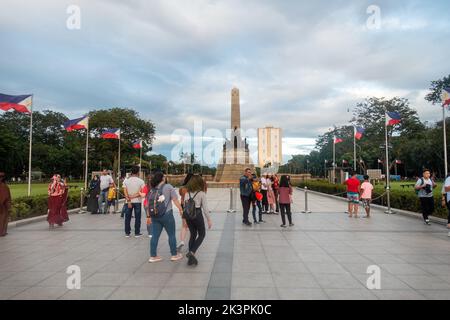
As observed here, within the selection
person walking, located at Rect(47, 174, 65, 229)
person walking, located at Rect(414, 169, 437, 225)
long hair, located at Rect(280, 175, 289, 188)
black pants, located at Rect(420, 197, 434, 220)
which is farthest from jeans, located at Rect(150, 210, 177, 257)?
black pants, located at Rect(420, 197, 434, 220)

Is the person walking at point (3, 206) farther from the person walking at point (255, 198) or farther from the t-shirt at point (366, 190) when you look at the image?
the t-shirt at point (366, 190)

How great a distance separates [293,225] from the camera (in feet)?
36.6

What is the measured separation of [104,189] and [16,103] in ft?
16.5

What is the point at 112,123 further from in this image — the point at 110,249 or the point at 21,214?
the point at 110,249

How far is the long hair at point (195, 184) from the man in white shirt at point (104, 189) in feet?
28.9

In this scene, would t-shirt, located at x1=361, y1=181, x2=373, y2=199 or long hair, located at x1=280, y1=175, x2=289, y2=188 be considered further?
t-shirt, located at x1=361, y1=181, x2=373, y2=199

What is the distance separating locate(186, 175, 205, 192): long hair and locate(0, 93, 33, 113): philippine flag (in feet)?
37.1

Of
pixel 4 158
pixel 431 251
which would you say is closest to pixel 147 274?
pixel 431 251

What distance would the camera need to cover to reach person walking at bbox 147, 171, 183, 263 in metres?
6.43

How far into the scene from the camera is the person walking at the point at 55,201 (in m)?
10.8

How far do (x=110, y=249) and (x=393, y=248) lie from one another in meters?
6.16

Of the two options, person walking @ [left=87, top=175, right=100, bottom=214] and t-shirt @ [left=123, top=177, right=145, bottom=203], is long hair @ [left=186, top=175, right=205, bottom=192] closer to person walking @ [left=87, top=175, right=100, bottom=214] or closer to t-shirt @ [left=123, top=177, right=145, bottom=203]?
t-shirt @ [left=123, top=177, right=145, bottom=203]

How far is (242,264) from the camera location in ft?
21.0

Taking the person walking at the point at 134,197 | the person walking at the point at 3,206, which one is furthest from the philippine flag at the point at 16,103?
the person walking at the point at 134,197
